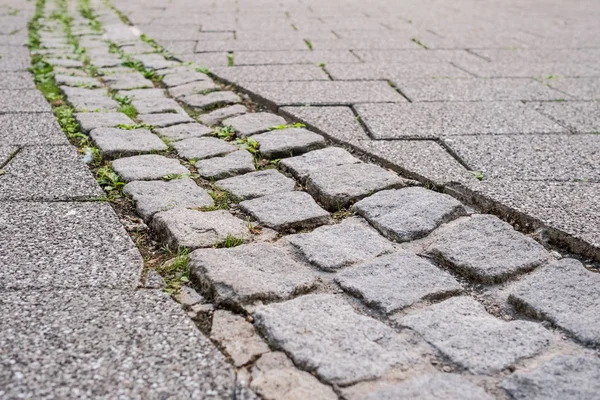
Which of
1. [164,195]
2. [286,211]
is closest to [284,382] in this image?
[286,211]

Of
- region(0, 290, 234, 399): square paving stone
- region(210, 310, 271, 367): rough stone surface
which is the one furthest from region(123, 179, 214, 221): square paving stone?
region(210, 310, 271, 367): rough stone surface

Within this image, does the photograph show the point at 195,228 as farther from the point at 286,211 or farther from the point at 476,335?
the point at 476,335

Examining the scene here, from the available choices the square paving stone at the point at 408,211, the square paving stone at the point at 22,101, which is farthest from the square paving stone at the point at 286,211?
the square paving stone at the point at 22,101

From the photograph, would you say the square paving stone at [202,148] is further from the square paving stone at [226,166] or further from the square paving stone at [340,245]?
the square paving stone at [340,245]

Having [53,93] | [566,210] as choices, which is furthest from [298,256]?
[53,93]

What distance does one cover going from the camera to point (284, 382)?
48.6 inches

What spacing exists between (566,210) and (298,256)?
0.89 meters

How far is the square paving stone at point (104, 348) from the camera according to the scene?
120 centimetres

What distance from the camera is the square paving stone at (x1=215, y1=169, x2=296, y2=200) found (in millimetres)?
2156

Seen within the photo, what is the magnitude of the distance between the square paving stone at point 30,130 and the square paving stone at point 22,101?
0.30 ft

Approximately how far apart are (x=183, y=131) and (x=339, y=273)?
4.68ft

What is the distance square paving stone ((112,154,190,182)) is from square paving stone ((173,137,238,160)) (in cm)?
9

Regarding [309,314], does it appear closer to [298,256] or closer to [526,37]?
[298,256]

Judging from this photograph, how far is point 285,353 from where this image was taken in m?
1.33
